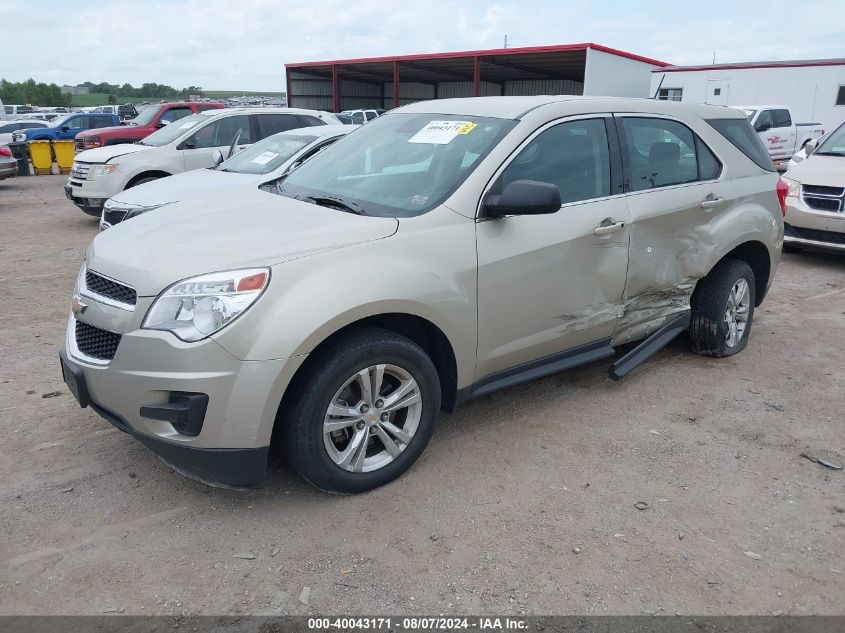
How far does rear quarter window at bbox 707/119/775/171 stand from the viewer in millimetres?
4729

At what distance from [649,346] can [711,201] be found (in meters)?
1.05

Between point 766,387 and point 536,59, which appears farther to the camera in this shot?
point 536,59

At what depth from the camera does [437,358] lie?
344 cm

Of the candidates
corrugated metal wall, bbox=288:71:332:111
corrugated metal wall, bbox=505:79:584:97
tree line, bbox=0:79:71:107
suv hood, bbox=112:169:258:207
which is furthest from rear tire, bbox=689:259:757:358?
tree line, bbox=0:79:71:107

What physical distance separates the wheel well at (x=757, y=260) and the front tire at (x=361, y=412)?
2.85 m

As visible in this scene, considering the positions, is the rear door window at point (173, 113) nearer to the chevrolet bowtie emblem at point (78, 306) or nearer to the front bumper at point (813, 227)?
the front bumper at point (813, 227)

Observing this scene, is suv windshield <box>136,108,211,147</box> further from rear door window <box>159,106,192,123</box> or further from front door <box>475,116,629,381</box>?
front door <box>475,116,629,381</box>

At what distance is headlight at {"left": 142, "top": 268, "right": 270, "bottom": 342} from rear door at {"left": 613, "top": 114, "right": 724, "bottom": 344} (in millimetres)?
2314

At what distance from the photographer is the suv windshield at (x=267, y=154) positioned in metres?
7.91


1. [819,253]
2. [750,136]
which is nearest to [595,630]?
[750,136]

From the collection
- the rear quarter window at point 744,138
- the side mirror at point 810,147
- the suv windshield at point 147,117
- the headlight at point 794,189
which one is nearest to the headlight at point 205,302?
the rear quarter window at point 744,138

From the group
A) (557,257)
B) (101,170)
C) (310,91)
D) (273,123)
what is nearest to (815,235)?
(557,257)

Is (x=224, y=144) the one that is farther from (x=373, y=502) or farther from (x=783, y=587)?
(x=783, y=587)

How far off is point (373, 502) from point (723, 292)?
297 centimetres
